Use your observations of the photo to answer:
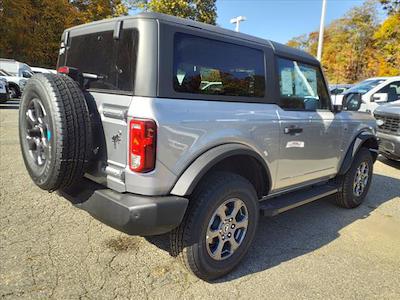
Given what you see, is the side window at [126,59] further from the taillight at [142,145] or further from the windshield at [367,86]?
the windshield at [367,86]

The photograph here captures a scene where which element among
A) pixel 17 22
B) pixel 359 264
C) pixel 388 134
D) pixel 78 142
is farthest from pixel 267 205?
pixel 17 22

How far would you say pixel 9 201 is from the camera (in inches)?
153

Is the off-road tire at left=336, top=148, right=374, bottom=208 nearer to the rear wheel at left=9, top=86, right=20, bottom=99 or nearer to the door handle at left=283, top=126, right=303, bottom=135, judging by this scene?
the door handle at left=283, top=126, right=303, bottom=135

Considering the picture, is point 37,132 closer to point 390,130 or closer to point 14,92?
point 390,130

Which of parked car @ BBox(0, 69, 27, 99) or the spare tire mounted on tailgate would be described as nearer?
the spare tire mounted on tailgate

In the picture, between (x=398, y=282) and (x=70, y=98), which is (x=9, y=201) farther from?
(x=398, y=282)

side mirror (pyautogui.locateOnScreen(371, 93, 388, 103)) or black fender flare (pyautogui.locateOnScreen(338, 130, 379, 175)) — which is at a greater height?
side mirror (pyautogui.locateOnScreen(371, 93, 388, 103))

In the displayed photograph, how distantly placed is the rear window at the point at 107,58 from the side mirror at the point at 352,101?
9.42 feet

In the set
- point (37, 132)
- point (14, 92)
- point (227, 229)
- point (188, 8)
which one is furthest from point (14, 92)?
point (227, 229)

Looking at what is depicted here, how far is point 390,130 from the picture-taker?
6836mm

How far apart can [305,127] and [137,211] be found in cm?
206

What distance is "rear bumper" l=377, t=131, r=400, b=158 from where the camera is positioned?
21.4ft

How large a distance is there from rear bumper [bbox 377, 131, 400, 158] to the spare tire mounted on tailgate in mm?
6133

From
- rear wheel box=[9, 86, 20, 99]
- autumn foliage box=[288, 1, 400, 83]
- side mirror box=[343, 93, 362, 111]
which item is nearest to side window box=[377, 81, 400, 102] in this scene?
side mirror box=[343, 93, 362, 111]
